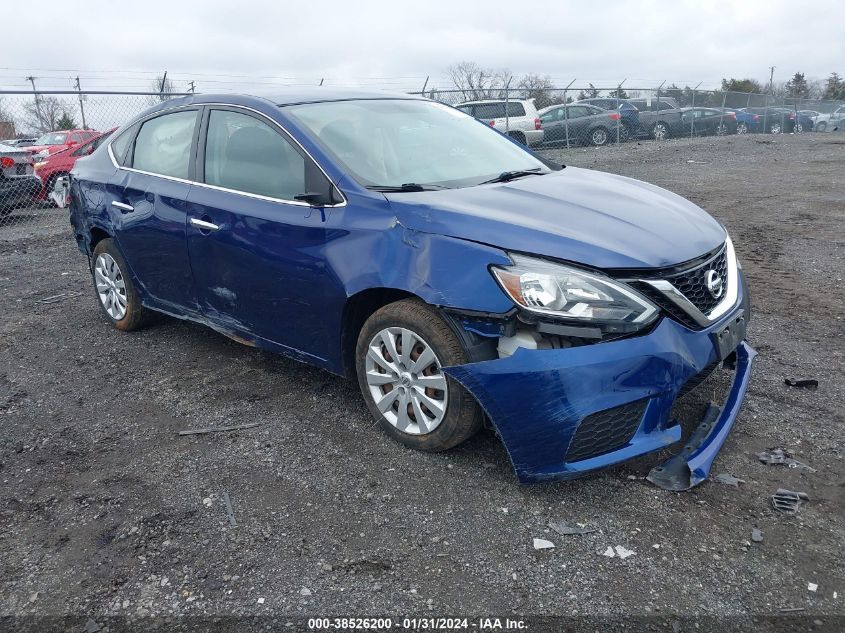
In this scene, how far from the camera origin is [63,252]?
30.2 feet

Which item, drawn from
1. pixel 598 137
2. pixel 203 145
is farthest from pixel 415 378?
pixel 598 137

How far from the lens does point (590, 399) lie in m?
2.82

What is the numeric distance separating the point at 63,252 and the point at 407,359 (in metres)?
7.49

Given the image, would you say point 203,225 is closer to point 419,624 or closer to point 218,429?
point 218,429

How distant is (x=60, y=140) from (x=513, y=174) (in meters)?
15.6

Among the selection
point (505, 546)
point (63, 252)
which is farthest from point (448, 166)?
point (63, 252)

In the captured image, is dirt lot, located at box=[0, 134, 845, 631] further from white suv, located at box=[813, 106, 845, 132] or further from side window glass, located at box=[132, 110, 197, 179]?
white suv, located at box=[813, 106, 845, 132]

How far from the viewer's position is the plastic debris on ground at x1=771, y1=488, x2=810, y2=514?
9.54ft

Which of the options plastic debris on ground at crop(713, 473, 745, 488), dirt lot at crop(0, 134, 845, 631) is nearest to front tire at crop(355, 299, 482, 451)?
dirt lot at crop(0, 134, 845, 631)

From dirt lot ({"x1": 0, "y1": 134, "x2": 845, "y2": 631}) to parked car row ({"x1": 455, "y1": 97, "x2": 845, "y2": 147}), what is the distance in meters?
13.3

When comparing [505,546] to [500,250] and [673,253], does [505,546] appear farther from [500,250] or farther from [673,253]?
[673,253]

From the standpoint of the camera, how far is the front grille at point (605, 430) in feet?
9.40

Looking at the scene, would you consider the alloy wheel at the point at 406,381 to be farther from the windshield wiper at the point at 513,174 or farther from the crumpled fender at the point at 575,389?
the windshield wiper at the point at 513,174

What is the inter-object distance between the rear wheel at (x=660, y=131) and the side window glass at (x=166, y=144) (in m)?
20.9
